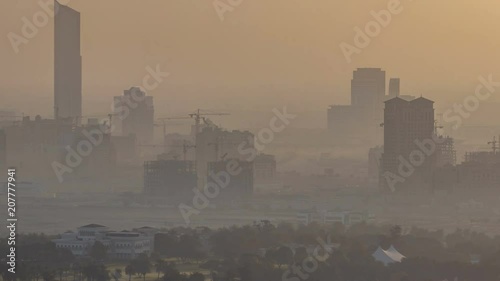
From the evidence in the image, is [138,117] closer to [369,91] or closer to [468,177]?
[369,91]

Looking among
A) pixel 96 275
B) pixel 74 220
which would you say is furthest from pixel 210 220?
pixel 96 275

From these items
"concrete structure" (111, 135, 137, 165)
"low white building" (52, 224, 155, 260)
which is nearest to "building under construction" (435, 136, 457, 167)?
"concrete structure" (111, 135, 137, 165)

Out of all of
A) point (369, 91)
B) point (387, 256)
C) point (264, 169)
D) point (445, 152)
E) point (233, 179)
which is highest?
point (369, 91)

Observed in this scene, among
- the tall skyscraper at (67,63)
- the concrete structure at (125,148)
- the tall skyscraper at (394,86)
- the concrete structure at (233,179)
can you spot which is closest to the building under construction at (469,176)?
the concrete structure at (233,179)

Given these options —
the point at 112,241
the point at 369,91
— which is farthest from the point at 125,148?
the point at 112,241

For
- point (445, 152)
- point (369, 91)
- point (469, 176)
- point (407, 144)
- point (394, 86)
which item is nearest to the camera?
point (469, 176)

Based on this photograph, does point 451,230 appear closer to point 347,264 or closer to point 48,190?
point 347,264
